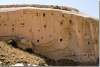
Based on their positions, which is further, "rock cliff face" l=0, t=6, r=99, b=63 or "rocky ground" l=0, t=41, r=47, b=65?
"rock cliff face" l=0, t=6, r=99, b=63

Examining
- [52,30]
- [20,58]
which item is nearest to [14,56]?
[20,58]

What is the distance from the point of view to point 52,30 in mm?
20156

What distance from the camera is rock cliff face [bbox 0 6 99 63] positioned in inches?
786

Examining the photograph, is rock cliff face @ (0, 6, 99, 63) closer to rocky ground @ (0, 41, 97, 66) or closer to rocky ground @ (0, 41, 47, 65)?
rocky ground @ (0, 41, 97, 66)

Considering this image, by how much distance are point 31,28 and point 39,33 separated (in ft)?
1.71

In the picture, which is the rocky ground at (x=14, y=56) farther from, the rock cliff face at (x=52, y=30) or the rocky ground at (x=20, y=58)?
the rock cliff face at (x=52, y=30)

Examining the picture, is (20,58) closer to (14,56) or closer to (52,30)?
(14,56)

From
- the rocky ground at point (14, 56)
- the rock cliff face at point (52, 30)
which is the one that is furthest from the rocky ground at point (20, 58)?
the rock cliff face at point (52, 30)

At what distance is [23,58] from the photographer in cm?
1744

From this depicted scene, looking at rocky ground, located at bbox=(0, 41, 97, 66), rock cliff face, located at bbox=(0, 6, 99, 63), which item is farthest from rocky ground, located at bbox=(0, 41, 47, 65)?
rock cliff face, located at bbox=(0, 6, 99, 63)

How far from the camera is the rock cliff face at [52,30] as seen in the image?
20.0 m

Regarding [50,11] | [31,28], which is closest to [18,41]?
[31,28]

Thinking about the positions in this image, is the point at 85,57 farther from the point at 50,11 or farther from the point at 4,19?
the point at 4,19

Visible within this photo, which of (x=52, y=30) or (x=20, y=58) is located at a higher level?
(x=52, y=30)
